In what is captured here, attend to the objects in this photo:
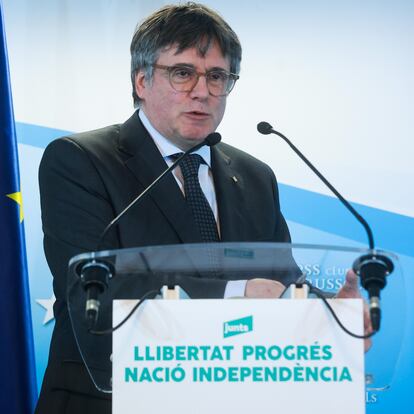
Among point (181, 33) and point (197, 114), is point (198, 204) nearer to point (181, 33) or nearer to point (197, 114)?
point (197, 114)

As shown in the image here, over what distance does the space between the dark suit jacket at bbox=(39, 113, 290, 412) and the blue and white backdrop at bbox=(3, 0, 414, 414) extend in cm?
49

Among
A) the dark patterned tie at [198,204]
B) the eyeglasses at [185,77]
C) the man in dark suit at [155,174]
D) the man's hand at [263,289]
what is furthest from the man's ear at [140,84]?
the man's hand at [263,289]

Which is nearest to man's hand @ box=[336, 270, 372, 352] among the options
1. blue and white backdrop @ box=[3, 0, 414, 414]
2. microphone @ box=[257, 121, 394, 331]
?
microphone @ box=[257, 121, 394, 331]

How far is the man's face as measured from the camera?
2953 millimetres

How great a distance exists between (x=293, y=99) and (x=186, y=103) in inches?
30.5

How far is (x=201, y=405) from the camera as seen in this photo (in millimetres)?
1800

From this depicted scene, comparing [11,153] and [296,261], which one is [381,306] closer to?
[296,261]

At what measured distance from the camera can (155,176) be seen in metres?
2.86

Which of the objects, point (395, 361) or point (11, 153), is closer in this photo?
point (395, 361)

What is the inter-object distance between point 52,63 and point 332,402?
2.16 meters

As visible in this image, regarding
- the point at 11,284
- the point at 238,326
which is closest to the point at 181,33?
the point at 11,284

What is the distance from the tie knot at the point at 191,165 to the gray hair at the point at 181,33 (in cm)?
31

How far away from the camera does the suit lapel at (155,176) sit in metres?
2.74

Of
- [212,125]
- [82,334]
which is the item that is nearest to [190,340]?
[82,334]
